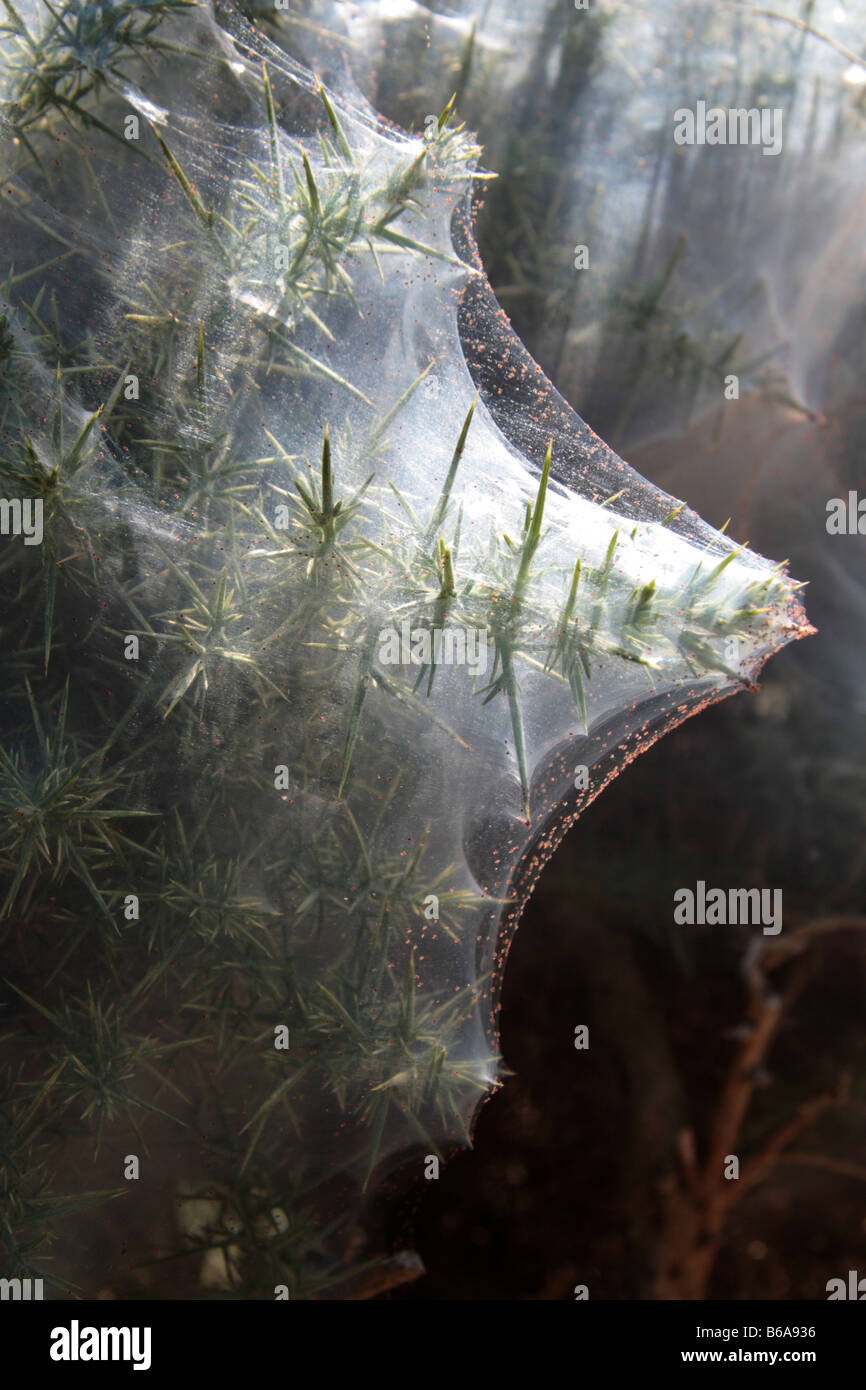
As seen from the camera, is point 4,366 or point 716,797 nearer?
point 4,366

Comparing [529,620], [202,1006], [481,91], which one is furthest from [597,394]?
[202,1006]

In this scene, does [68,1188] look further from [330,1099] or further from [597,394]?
[597,394]

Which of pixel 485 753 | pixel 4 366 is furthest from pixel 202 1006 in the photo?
pixel 4 366

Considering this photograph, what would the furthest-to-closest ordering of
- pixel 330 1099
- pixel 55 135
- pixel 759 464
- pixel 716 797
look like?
pixel 716 797
pixel 759 464
pixel 330 1099
pixel 55 135

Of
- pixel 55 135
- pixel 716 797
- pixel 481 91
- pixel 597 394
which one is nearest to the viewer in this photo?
pixel 55 135

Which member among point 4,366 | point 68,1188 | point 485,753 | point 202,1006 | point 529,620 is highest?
point 4,366

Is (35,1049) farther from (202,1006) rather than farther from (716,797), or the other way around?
(716,797)

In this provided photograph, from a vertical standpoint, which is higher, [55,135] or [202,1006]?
[55,135]
